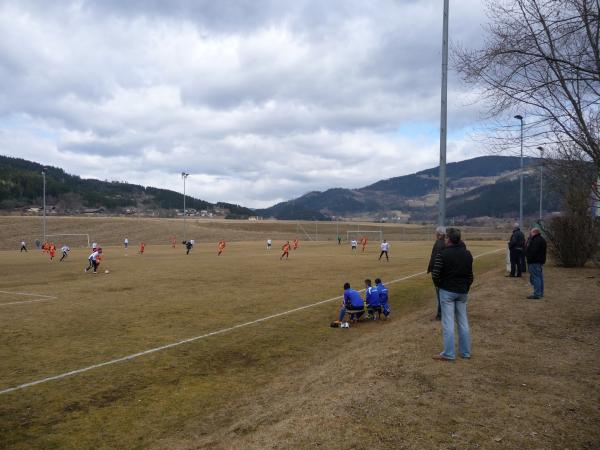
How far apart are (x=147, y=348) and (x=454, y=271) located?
646cm

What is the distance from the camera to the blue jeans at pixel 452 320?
6961 mm

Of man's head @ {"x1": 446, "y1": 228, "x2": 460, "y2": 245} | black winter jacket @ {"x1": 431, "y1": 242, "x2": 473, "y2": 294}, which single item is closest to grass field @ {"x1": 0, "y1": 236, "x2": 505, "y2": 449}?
black winter jacket @ {"x1": 431, "y1": 242, "x2": 473, "y2": 294}

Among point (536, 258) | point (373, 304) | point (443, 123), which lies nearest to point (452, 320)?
point (373, 304)

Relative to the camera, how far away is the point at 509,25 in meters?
7.95

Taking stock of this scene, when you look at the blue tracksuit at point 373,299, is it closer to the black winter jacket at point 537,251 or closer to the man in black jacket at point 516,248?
the black winter jacket at point 537,251

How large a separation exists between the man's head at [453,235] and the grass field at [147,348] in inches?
128

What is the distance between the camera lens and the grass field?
19.9 ft

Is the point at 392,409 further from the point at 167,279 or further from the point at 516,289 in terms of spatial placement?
the point at 167,279

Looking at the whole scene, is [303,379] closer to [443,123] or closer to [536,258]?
[443,123]

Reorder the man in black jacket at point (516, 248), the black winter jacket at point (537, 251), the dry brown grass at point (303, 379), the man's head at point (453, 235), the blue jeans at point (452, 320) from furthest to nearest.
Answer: the man in black jacket at point (516, 248)
the black winter jacket at point (537, 251)
the man's head at point (453, 235)
the blue jeans at point (452, 320)
the dry brown grass at point (303, 379)

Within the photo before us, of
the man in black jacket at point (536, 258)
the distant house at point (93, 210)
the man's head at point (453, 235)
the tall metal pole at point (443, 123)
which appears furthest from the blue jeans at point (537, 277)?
the distant house at point (93, 210)

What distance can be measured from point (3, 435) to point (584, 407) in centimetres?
698

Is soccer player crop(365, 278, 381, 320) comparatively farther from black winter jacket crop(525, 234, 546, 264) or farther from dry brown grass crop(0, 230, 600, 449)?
black winter jacket crop(525, 234, 546, 264)

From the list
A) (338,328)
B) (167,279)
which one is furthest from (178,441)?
(167,279)
